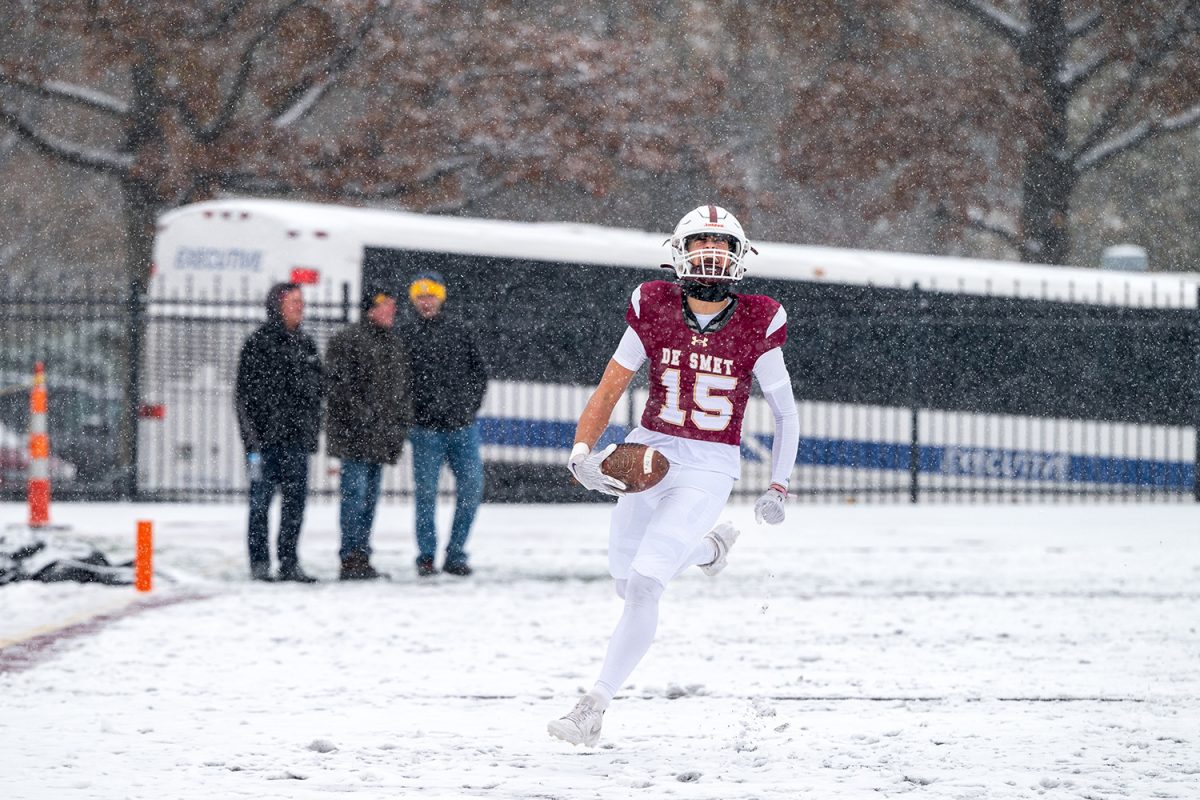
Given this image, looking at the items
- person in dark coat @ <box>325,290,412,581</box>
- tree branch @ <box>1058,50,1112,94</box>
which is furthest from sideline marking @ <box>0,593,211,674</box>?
tree branch @ <box>1058,50,1112,94</box>

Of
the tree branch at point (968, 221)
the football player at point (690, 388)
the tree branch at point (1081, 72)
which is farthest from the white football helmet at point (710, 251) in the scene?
the tree branch at point (968, 221)

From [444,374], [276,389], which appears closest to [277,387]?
[276,389]

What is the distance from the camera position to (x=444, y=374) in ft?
39.2

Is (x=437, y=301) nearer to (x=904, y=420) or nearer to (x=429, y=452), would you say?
(x=429, y=452)

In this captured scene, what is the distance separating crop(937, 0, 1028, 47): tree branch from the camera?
30.0 m

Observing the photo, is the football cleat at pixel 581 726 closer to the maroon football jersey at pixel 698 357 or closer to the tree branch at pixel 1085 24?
the maroon football jersey at pixel 698 357

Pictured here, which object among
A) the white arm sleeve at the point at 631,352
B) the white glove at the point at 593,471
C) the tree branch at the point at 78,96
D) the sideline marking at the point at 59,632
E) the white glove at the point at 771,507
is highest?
the tree branch at the point at 78,96

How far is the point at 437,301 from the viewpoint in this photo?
12.0 metres

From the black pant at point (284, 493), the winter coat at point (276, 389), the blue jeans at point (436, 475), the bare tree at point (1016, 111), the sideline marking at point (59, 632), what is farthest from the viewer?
the bare tree at point (1016, 111)

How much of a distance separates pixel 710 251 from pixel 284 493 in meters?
5.95

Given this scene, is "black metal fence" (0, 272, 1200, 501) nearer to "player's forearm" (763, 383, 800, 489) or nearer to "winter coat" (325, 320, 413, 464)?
"winter coat" (325, 320, 413, 464)

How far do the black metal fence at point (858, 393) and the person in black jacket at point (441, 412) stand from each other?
7.10 m

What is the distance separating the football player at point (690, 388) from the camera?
627 cm

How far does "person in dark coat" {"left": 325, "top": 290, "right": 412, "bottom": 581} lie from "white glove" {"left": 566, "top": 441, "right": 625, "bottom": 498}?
5700 mm
